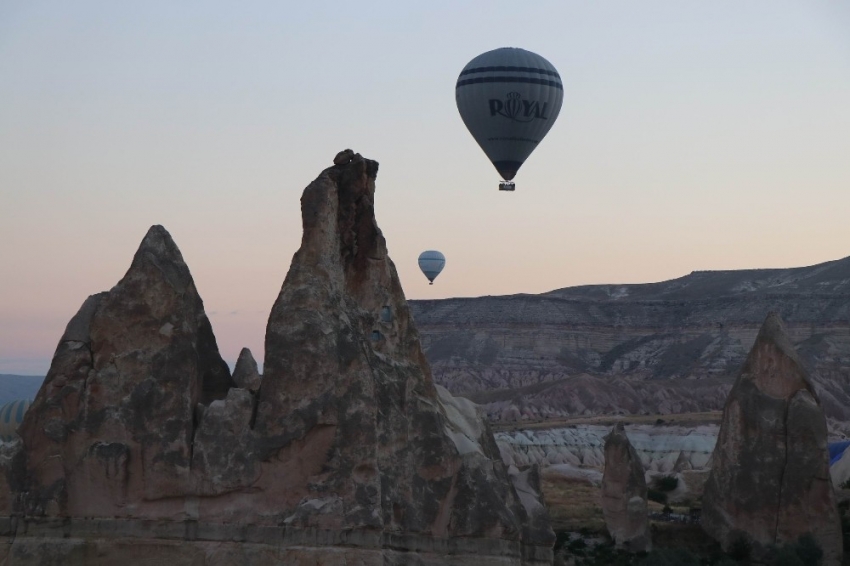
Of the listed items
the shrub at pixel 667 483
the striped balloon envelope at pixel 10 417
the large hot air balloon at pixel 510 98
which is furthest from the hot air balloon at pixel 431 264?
the shrub at pixel 667 483

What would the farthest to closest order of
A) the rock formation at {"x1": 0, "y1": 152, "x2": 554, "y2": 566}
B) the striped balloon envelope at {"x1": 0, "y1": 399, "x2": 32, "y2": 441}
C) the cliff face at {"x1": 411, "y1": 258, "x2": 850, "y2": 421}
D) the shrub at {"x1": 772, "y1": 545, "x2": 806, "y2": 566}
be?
the cliff face at {"x1": 411, "y1": 258, "x2": 850, "y2": 421}
the striped balloon envelope at {"x1": 0, "y1": 399, "x2": 32, "y2": 441}
the shrub at {"x1": 772, "y1": 545, "x2": 806, "y2": 566}
the rock formation at {"x1": 0, "y1": 152, "x2": 554, "y2": 566}

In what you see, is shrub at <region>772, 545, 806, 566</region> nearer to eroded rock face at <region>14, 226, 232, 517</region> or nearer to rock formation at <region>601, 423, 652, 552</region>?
rock formation at <region>601, 423, 652, 552</region>

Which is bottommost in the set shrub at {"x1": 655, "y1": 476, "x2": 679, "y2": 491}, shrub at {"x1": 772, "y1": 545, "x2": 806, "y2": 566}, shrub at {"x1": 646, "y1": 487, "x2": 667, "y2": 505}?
shrub at {"x1": 772, "y1": 545, "x2": 806, "y2": 566}

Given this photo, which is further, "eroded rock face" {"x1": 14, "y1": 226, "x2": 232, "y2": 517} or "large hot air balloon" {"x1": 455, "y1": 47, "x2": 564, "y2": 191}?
"large hot air balloon" {"x1": 455, "y1": 47, "x2": 564, "y2": 191}

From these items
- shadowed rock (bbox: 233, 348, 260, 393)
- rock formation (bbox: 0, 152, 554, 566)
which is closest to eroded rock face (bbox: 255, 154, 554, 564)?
rock formation (bbox: 0, 152, 554, 566)

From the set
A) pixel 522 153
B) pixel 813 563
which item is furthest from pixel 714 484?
pixel 522 153

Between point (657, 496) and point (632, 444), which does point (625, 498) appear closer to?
point (657, 496)

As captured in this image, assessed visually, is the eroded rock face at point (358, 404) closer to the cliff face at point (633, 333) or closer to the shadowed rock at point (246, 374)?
the shadowed rock at point (246, 374)

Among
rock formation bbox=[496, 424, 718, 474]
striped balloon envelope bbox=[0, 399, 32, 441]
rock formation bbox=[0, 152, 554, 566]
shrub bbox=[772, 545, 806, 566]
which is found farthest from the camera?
striped balloon envelope bbox=[0, 399, 32, 441]
